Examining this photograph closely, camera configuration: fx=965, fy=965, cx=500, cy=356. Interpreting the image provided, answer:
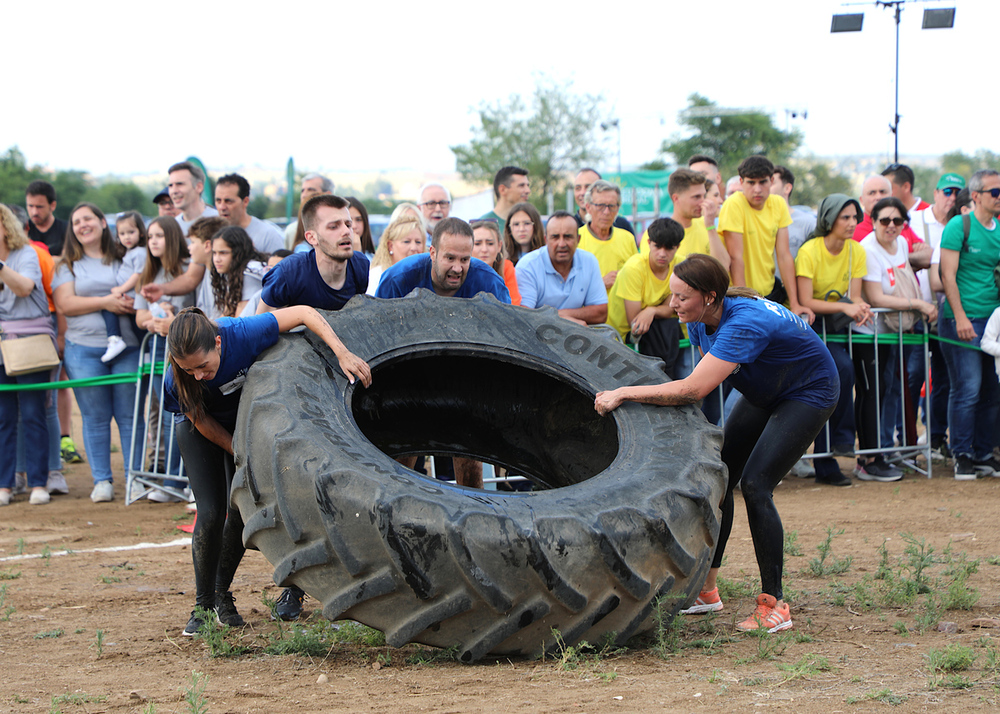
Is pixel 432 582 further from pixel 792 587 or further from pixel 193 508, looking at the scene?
→ pixel 193 508

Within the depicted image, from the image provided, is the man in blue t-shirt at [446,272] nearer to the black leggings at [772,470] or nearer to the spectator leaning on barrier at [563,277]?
the spectator leaning on barrier at [563,277]

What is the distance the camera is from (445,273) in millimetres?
5262

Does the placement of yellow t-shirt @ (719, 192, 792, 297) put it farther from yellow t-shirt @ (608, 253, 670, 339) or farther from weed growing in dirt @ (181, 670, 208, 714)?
weed growing in dirt @ (181, 670, 208, 714)

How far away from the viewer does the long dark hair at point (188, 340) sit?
13.2ft

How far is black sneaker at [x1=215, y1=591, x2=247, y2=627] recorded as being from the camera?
179 inches

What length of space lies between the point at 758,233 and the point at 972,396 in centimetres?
229

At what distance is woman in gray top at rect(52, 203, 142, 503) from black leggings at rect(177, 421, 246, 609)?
149 inches

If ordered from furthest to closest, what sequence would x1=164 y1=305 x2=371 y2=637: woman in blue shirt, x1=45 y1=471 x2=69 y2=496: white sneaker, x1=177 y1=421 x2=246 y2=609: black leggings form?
x1=45 y1=471 x2=69 y2=496: white sneaker → x1=177 y1=421 x2=246 y2=609: black leggings → x1=164 y1=305 x2=371 y2=637: woman in blue shirt

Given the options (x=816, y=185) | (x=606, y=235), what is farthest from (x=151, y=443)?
(x=816, y=185)

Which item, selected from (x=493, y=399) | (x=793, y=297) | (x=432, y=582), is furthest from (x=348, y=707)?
(x=793, y=297)

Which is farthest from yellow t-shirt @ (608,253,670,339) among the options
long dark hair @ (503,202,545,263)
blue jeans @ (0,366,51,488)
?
blue jeans @ (0,366,51,488)

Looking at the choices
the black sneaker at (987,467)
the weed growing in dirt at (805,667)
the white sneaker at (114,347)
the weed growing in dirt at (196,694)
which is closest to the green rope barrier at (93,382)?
the white sneaker at (114,347)

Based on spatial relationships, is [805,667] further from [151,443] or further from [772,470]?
[151,443]

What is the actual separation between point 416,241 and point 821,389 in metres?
3.16
